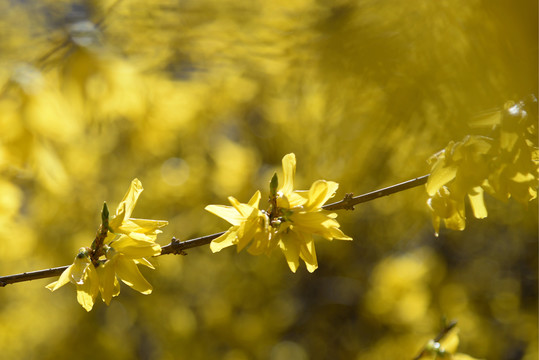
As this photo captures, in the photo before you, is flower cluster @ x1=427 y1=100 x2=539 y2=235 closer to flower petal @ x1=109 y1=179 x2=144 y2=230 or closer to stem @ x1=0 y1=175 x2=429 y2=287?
stem @ x1=0 y1=175 x2=429 y2=287

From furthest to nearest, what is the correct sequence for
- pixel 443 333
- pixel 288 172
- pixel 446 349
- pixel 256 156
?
pixel 256 156
pixel 446 349
pixel 443 333
pixel 288 172

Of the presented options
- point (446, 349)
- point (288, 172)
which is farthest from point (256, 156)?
point (288, 172)

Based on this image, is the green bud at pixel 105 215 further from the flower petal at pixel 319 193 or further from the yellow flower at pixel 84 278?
the flower petal at pixel 319 193

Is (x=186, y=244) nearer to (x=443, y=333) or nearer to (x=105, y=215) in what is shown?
(x=105, y=215)

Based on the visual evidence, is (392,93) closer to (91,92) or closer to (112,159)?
(91,92)

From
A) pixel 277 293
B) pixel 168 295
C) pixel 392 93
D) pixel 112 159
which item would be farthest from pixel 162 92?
pixel 392 93

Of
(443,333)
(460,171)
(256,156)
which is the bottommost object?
(256,156)

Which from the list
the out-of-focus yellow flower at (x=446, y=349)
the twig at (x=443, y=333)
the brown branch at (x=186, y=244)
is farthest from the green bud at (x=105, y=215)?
the out-of-focus yellow flower at (x=446, y=349)
